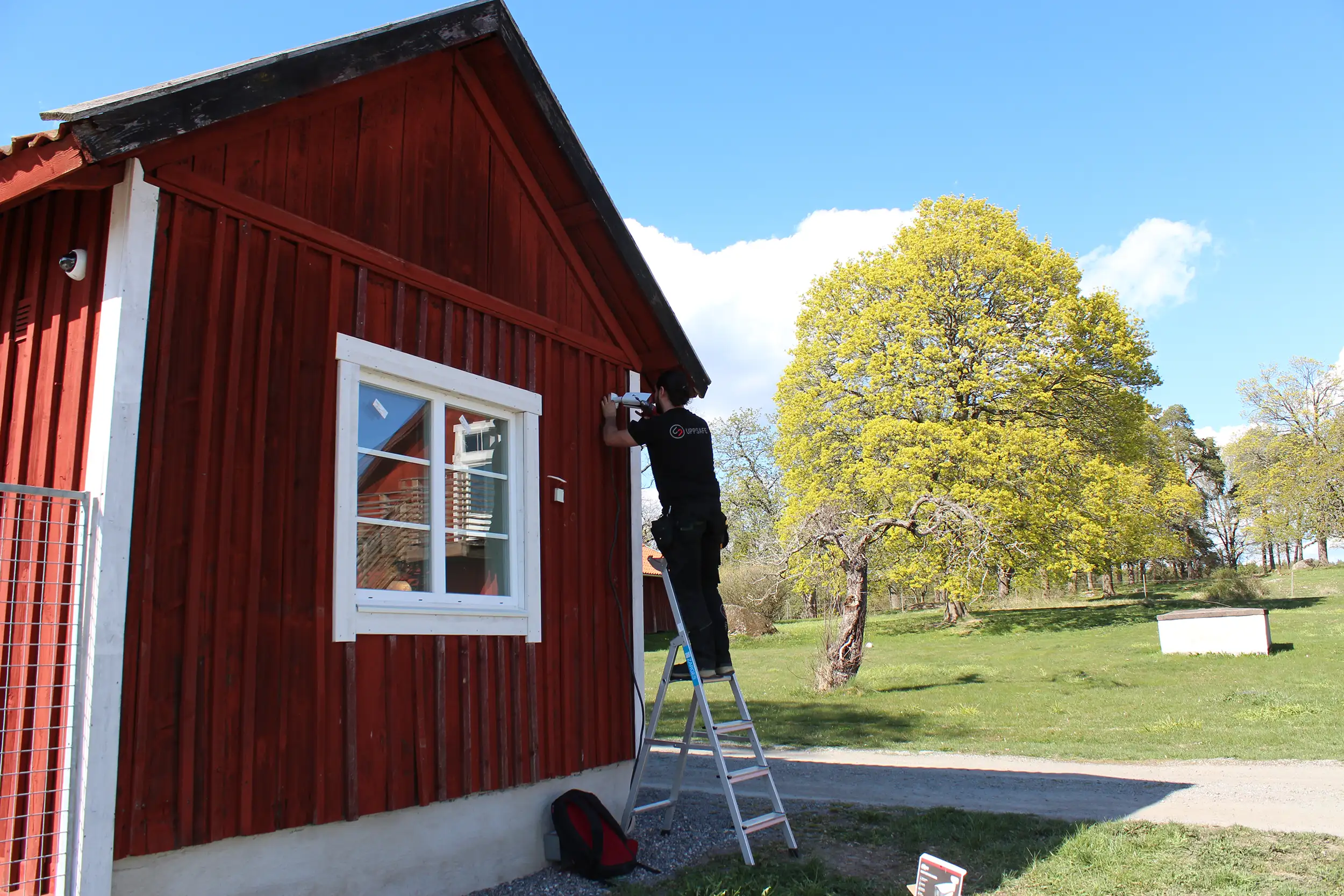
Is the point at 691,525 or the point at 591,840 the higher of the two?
the point at 691,525

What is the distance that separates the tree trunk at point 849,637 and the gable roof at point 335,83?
9789 millimetres

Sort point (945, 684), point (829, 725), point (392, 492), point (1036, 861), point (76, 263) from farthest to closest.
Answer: point (945, 684), point (829, 725), point (1036, 861), point (392, 492), point (76, 263)

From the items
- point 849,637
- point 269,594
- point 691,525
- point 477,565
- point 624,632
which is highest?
point 691,525

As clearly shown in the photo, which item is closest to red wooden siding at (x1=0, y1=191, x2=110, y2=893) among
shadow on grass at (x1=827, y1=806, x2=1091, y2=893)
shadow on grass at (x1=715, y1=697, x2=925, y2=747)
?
shadow on grass at (x1=827, y1=806, x2=1091, y2=893)

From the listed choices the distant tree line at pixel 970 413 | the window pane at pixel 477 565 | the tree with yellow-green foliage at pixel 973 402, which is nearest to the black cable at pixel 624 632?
the window pane at pixel 477 565

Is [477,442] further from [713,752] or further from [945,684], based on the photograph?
[945,684]

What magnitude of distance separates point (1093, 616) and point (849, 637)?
14986 mm

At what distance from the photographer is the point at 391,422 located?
543 centimetres

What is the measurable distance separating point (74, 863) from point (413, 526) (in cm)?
233

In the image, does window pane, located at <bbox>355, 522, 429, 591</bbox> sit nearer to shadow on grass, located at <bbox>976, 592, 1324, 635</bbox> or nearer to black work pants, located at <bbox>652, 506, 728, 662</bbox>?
black work pants, located at <bbox>652, 506, 728, 662</bbox>

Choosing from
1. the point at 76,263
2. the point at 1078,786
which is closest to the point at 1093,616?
the point at 1078,786

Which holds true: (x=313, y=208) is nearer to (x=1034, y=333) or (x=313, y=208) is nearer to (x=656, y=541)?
(x=656, y=541)

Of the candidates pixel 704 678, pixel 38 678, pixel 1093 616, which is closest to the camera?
pixel 38 678

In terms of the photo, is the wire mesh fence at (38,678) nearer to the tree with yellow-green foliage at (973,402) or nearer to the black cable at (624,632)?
the black cable at (624,632)
